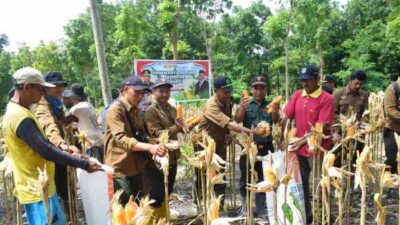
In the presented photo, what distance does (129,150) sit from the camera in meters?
3.36

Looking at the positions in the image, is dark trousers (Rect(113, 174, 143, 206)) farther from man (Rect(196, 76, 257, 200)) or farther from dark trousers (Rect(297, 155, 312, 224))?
dark trousers (Rect(297, 155, 312, 224))

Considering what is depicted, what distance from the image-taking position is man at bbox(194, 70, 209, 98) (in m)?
11.8

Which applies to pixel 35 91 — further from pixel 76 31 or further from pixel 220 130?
pixel 76 31

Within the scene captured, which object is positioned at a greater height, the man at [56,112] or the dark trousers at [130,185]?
the man at [56,112]

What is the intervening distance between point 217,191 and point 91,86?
28243 millimetres

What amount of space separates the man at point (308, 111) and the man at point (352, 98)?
4.29ft

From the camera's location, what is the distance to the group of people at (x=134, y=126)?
250cm

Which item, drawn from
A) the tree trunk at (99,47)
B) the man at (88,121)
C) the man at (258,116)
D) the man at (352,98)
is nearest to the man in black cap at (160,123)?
the man at (258,116)

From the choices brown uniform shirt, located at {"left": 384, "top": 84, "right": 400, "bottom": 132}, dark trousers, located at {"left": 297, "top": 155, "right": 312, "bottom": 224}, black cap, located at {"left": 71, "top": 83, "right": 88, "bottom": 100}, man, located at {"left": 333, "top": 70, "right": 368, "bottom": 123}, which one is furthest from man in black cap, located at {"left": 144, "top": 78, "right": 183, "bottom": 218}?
brown uniform shirt, located at {"left": 384, "top": 84, "right": 400, "bottom": 132}

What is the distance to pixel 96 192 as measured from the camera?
3361mm

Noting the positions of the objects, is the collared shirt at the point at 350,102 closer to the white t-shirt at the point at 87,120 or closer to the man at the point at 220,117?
the man at the point at 220,117

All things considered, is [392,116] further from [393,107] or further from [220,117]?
[220,117]

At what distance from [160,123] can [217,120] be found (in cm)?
63

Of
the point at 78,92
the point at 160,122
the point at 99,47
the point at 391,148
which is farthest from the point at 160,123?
the point at 99,47
